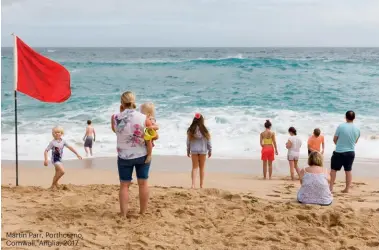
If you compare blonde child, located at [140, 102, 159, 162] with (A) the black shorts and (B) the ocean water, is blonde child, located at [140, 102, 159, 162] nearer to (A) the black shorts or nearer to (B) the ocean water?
(A) the black shorts

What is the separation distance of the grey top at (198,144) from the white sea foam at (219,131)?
4560 mm

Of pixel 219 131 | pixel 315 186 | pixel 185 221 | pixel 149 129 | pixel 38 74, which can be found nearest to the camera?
pixel 149 129

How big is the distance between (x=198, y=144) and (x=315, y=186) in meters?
2.38

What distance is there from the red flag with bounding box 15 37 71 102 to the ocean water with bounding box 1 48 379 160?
5.30 meters

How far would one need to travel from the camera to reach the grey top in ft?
27.5

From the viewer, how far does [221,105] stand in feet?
78.8

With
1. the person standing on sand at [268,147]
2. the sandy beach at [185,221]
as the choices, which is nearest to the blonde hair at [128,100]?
the sandy beach at [185,221]

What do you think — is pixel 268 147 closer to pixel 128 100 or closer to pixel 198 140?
pixel 198 140

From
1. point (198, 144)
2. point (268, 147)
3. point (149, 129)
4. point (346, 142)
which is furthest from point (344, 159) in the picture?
point (149, 129)

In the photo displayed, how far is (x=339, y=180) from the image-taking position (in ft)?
32.4

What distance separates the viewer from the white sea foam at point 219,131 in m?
→ 13.6

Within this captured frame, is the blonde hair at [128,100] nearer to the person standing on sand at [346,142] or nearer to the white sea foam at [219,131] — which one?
the person standing on sand at [346,142]

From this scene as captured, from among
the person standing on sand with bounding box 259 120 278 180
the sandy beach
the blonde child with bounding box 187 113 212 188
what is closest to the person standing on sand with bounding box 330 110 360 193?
the sandy beach

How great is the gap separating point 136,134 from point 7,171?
6323 mm
